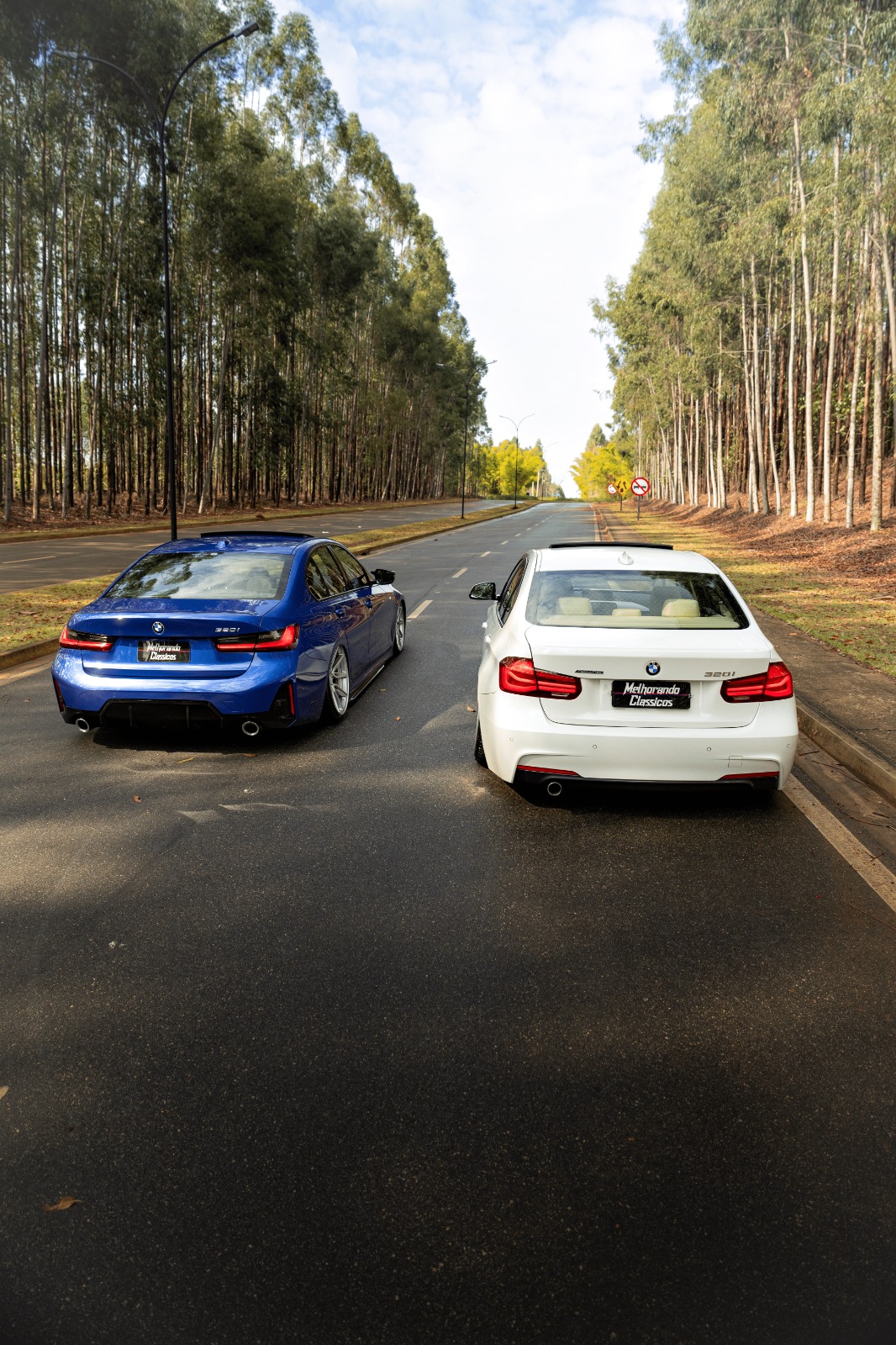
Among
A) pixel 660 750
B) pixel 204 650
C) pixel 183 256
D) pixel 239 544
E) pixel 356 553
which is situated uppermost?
pixel 183 256

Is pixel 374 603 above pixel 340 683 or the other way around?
above

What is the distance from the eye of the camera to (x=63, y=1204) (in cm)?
221

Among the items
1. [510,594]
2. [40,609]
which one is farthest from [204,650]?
[40,609]

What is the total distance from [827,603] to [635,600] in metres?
9.96

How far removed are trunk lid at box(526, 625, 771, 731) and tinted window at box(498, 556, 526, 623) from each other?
111cm

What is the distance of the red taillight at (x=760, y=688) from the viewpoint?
479 cm

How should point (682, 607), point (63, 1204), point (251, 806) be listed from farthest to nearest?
point (682, 607), point (251, 806), point (63, 1204)

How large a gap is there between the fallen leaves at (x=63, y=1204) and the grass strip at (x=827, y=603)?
8.38 m

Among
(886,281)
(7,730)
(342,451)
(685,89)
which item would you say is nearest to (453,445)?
(342,451)

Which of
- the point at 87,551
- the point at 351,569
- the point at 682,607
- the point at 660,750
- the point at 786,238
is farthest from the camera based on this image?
the point at 786,238

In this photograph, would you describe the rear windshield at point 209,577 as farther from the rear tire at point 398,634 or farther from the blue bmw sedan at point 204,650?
the rear tire at point 398,634

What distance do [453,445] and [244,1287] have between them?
343ft

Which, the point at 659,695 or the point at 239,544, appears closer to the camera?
the point at 659,695

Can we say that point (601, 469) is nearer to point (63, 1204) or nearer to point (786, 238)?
point (786, 238)
